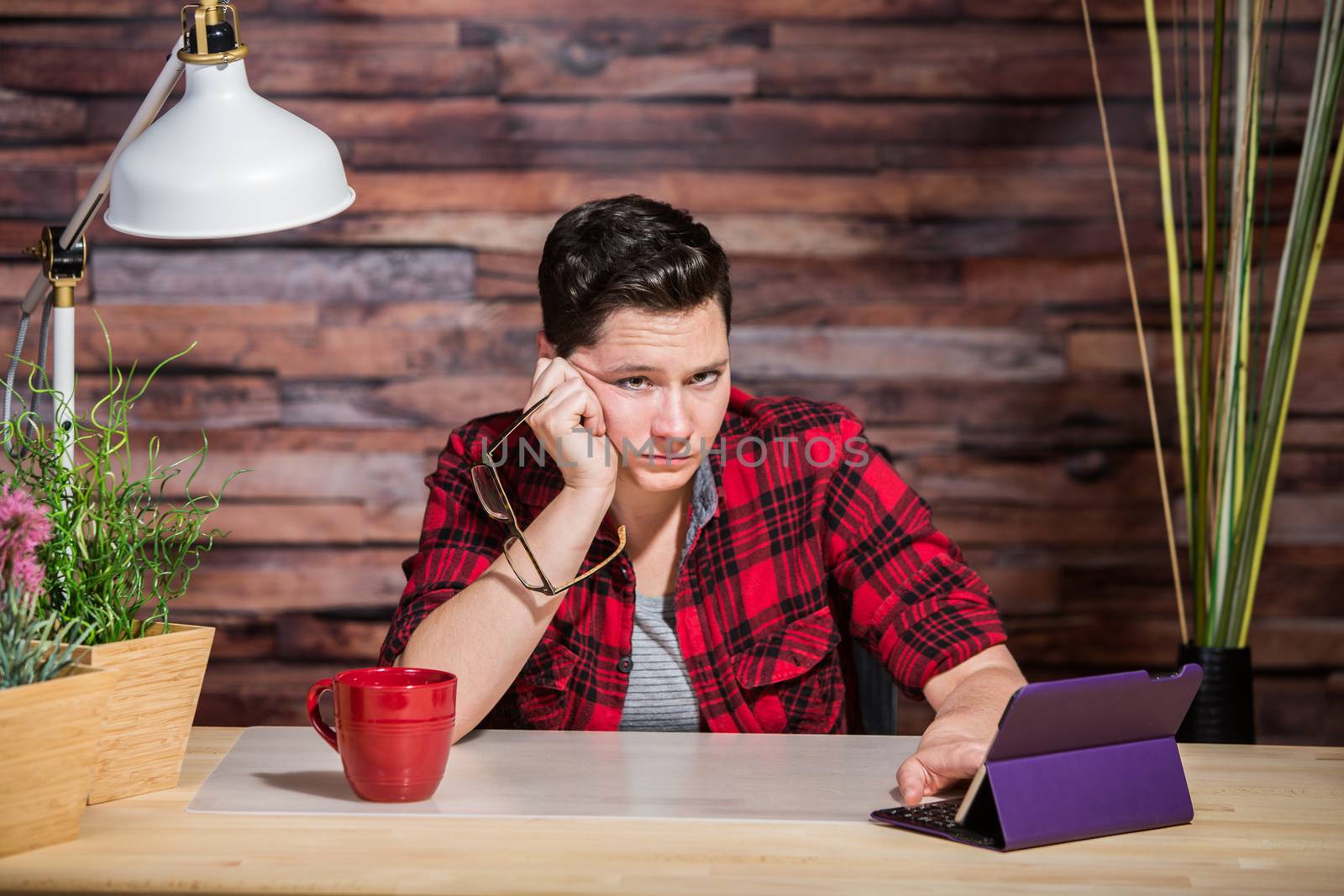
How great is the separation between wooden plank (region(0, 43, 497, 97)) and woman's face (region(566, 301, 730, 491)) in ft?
4.13

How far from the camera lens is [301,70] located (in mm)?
2629

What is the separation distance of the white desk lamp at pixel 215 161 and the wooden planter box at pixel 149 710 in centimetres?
19

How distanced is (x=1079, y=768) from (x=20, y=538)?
891mm

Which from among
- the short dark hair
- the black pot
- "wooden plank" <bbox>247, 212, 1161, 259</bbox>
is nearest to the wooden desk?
the short dark hair

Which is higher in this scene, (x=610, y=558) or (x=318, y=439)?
(x=610, y=558)

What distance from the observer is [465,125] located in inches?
104

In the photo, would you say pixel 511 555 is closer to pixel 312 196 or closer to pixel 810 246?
pixel 312 196

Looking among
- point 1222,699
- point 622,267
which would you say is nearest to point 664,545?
point 622,267

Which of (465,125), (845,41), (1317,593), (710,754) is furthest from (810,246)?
(710,754)

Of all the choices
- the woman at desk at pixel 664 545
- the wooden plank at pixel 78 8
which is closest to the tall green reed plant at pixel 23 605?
the woman at desk at pixel 664 545

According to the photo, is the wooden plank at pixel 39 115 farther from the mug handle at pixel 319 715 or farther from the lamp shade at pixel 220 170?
the mug handle at pixel 319 715

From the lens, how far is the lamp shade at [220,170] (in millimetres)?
1128

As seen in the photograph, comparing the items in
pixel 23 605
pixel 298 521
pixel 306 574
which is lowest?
pixel 306 574

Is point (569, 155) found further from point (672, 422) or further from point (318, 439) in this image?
point (672, 422)
